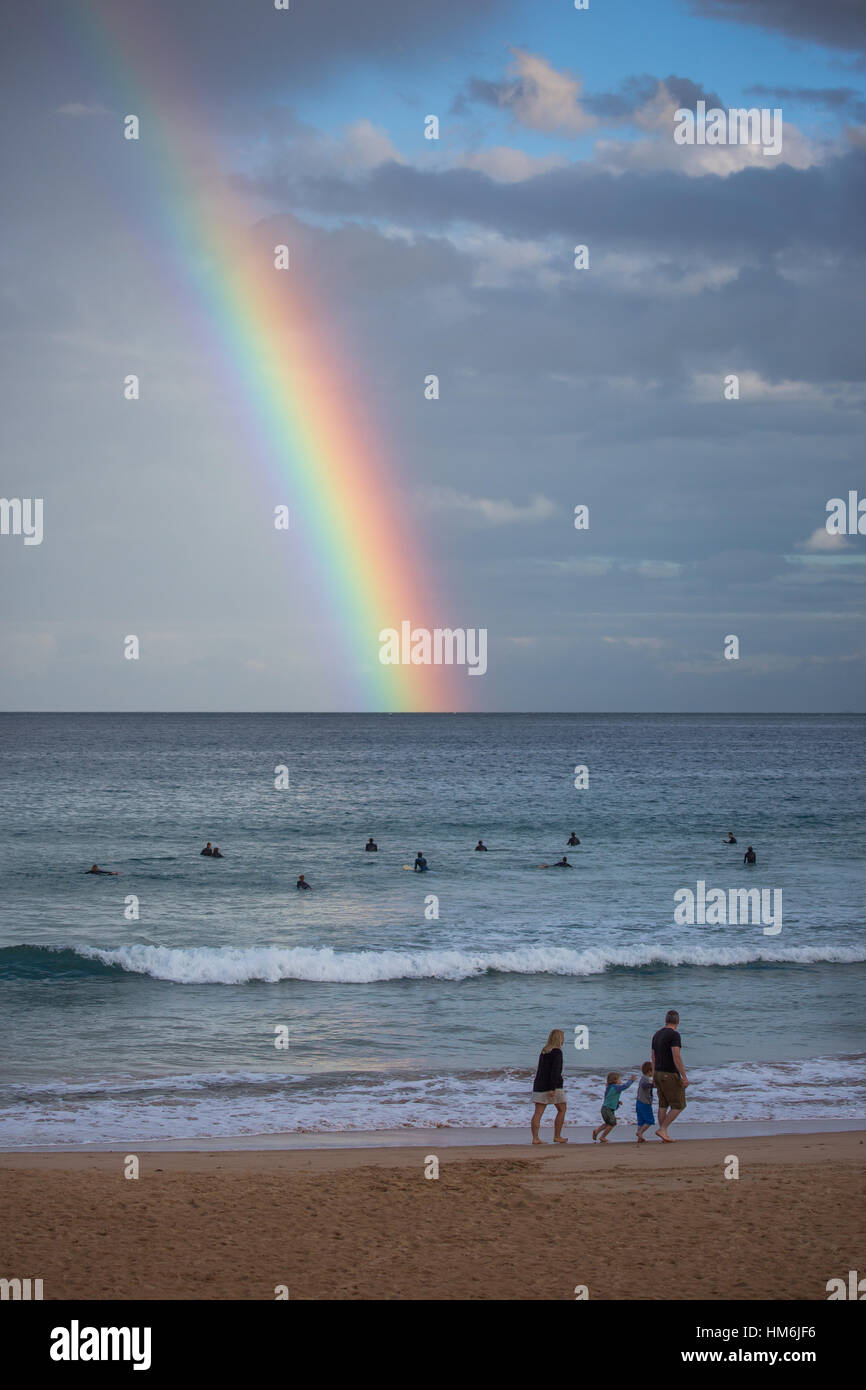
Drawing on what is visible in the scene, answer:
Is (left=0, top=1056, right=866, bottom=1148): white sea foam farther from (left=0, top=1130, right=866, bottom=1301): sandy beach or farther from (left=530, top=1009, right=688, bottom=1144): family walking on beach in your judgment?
(left=0, top=1130, right=866, bottom=1301): sandy beach

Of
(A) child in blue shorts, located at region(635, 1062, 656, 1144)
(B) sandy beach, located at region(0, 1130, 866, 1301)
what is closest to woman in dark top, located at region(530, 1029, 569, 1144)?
(B) sandy beach, located at region(0, 1130, 866, 1301)

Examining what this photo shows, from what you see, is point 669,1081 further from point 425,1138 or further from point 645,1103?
point 425,1138

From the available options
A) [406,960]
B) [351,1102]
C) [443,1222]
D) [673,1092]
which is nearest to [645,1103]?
[673,1092]

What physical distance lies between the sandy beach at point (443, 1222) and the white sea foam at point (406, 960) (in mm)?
11621

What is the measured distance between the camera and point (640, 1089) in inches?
593

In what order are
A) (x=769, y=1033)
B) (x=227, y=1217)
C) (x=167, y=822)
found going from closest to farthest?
(x=227, y=1217), (x=769, y=1033), (x=167, y=822)

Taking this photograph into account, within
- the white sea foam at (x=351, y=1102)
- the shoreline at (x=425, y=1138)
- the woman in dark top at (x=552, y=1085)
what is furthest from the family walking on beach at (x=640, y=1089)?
the white sea foam at (x=351, y=1102)

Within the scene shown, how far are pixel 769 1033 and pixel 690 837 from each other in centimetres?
3438

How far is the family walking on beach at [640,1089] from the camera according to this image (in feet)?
47.4

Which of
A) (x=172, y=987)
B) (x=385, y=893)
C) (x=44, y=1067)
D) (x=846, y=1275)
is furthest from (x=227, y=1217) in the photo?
(x=385, y=893)

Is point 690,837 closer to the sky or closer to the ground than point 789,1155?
closer to the sky

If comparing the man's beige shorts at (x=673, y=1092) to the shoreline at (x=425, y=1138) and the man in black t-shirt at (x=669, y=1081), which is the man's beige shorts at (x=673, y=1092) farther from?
the shoreline at (x=425, y=1138)
